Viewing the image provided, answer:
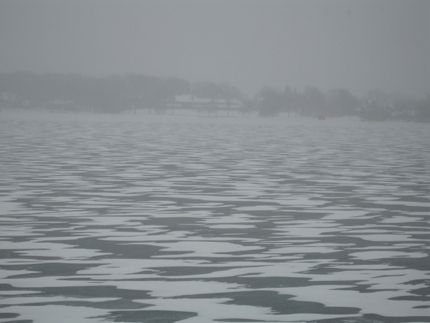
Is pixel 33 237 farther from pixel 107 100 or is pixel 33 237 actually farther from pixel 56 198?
pixel 107 100

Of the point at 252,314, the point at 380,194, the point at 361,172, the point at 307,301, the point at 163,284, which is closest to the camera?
the point at 252,314

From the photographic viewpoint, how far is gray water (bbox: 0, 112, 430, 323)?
6273mm

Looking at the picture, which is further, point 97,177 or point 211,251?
point 97,177

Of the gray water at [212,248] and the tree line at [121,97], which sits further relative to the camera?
the tree line at [121,97]

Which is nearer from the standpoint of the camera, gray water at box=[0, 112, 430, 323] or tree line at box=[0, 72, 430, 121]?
gray water at box=[0, 112, 430, 323]

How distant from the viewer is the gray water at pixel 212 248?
20.6 feet

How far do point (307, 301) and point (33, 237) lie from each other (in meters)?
4.08

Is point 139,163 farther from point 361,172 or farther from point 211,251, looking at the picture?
point 211,251

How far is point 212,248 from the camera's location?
877 cm

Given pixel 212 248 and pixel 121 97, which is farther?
pixel 121 97

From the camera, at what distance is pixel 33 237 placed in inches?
368

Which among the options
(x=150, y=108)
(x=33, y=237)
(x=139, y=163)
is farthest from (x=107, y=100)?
(x=33, y=237)

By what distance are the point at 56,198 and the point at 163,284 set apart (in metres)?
A: 6.67

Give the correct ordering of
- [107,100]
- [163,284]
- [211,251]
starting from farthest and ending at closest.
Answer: [107,100] → [211,251] → [163,284]
